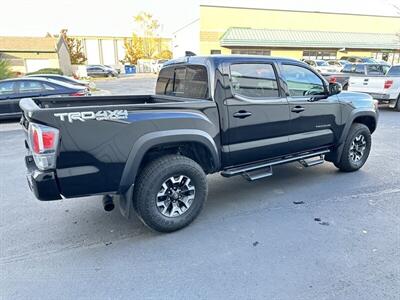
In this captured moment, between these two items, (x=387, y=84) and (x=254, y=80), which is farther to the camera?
(x=387, y=84)

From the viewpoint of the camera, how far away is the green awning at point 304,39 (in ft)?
123

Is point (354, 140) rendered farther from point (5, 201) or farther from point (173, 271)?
point (5, 201)

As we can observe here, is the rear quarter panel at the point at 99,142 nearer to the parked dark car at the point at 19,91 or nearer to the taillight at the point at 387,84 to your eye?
the parked dark car at the point at 19,91

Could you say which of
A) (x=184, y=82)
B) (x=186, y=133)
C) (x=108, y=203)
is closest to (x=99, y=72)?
(x=184, y=82)

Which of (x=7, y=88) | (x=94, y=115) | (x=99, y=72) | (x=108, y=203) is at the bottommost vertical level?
(x=108, y=203)

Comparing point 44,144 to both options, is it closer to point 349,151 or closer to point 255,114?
point 255,114

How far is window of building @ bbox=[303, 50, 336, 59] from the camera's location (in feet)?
132

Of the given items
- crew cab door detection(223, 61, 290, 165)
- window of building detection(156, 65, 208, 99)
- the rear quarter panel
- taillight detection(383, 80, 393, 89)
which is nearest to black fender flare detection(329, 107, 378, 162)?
crew cab door detection(223, 61, 290, 165)

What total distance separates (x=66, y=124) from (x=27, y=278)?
4.68 ft

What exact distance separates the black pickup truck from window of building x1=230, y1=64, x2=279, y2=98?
14 millimetres

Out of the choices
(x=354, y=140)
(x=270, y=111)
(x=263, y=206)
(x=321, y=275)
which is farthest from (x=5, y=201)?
(x=354, y=140)

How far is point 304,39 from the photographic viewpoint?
39.2 meters

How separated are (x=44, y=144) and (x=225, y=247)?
2.01m

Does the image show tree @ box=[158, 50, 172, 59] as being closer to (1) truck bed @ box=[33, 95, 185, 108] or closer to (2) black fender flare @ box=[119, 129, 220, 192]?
(1) truck bed @ box=[33, 95, 185, 108]
